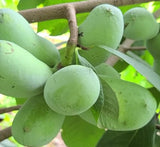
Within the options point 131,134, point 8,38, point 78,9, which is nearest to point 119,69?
point 131,134

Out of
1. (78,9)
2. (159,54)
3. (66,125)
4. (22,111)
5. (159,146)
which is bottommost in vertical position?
(159,146)

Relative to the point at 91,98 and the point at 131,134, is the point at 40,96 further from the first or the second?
the point at 131,134

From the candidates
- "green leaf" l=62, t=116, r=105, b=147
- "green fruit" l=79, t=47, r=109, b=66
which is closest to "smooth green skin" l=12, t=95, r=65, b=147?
"green fruit" l=79, t=47, r=109, b=66

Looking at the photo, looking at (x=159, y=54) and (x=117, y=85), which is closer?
(x=117, y=85)

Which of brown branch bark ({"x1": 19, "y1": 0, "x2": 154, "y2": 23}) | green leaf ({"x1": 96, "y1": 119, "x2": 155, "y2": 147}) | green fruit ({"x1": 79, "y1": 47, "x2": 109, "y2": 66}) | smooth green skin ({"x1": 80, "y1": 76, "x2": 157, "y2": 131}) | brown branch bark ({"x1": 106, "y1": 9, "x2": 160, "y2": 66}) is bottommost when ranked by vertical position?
green leaf ({"x1": 96, "y1": 119, "x2": 155, "y2": 147})

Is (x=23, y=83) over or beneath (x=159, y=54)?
over

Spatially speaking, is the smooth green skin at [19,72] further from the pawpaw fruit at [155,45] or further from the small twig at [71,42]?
the pawpaw fruit at [155,45]

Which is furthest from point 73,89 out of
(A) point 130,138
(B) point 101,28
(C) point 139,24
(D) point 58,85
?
(A) point 130,138

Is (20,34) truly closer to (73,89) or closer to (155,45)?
(73,89)

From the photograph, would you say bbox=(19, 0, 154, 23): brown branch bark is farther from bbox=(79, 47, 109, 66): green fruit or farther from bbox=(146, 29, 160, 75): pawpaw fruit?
bbox=(146, 29, 160, 75): pawpaw fruit
